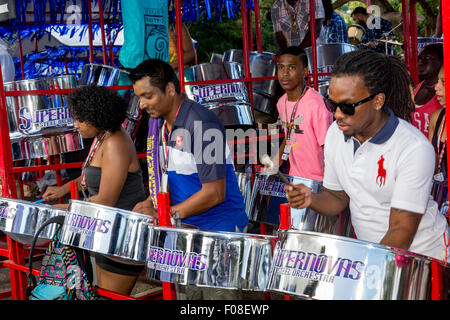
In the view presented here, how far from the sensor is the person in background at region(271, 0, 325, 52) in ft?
13.6

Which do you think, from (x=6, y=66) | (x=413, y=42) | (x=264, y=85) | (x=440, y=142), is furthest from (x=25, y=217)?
(x=413, y=42)

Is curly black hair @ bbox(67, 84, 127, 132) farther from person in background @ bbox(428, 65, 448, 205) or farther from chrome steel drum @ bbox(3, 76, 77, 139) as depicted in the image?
person in background @ bbox(428, 65, 448, 205)

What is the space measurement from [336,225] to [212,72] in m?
1.35

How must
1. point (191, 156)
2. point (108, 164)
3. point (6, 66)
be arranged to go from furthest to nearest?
point (6, 66) < point (108, 164) < point (191, 156)

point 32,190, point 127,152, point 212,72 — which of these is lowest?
point 32,190

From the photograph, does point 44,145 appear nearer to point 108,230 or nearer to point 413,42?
point 108,230

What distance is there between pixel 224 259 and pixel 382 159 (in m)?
0.47

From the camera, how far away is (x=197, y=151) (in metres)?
1.90

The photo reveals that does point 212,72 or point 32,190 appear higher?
point 212,72

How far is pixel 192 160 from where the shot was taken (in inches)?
76.2

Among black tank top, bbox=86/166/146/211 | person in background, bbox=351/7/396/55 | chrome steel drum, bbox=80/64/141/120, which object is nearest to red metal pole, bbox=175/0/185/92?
chrome steel drum, bbox=80/64/141/120
